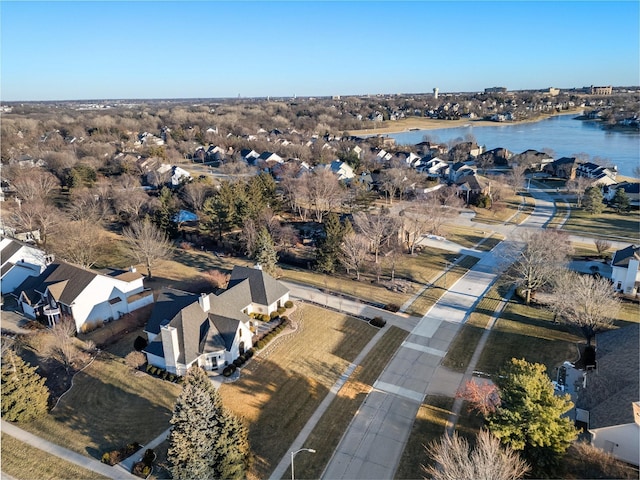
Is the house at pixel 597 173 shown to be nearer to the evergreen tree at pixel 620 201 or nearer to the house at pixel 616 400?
the evergreen tree at pixel 620 201

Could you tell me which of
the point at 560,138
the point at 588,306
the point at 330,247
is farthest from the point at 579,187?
the point at 560,138

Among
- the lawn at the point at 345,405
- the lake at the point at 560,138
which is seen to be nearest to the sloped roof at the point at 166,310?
the lawn at the point at 345,405

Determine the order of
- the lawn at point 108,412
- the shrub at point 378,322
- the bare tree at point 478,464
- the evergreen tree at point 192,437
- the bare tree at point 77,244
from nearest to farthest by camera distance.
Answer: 1. the bare tree at point 478,464
2. the evergreen tree at point 192,437
3. the lawn at point 108,412
4. the shrub at point 378,322
5. the bare tree at point 77,244

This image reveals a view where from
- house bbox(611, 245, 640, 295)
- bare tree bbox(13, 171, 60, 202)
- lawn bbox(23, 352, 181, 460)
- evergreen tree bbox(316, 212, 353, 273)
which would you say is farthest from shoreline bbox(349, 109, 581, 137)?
lawn bbox(23, 352, 181, 460)

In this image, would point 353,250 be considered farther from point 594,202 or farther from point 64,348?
point 594,202

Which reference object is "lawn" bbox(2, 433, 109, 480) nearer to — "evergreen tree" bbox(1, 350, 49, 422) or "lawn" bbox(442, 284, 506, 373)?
"evergreen tree" bbox(1, 350, 49, 422)

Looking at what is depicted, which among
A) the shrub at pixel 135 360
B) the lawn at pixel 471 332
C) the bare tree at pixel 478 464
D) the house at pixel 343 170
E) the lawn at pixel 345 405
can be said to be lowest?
the lawn at pixel 345 405
